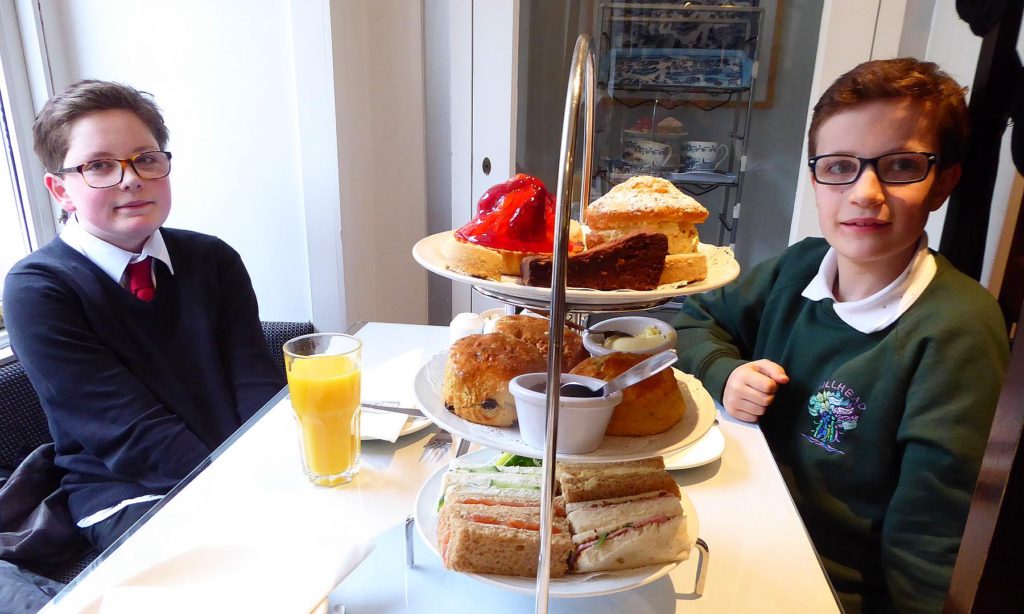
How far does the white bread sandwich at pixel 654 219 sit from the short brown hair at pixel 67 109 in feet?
4.02

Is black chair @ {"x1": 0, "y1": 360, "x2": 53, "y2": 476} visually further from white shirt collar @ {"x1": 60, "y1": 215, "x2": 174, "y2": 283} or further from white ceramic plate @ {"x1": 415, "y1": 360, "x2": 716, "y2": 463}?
white ceramic plate @ {"x1": 415, "y1": 360, "x2": 716, "y2": 463}

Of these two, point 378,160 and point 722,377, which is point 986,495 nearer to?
point 722,377

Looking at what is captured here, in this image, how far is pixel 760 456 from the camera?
3.41ft

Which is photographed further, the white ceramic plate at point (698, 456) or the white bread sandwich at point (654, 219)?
the white ceramic plate at point (698, 456)

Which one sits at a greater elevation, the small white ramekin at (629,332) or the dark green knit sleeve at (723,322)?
the small white ramekin at (629,332)

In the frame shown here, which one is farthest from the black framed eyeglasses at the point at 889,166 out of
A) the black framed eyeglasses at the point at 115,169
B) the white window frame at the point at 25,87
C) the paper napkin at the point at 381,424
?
the white window frame at the point at 25,87

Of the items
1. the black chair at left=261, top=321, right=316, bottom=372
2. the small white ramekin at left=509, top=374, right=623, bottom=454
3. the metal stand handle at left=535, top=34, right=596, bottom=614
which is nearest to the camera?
the metal stand handle at left=535, top=34, right=596, bottom=614

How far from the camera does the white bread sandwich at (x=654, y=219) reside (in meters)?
0.62

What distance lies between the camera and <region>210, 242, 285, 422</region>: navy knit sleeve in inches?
58.4

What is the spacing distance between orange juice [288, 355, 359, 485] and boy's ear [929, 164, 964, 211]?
0.99 m

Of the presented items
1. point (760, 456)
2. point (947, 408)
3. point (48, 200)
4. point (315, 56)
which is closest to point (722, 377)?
point (760, 456)

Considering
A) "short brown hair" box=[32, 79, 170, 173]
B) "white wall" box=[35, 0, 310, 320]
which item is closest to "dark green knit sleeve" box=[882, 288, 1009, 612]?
"short brown hair" box=[32, 79, 170, 173]

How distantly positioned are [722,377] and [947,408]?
1.16 ft

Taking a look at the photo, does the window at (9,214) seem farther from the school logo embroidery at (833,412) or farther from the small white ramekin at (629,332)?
the school logo embroidery at (833,412)
